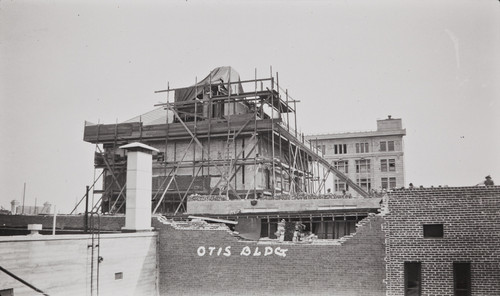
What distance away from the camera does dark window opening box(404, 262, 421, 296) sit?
15148 mm

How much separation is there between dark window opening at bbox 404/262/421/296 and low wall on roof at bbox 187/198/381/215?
4997mm

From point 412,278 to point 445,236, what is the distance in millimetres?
1852

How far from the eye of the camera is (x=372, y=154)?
63.2 metres

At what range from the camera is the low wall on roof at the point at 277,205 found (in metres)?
20.9

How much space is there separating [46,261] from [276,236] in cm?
952

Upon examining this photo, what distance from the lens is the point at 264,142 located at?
32.8 m

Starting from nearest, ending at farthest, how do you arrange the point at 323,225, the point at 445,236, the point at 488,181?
1. the point at 445,236
2. the point at 488,181
3. the point at 323,225

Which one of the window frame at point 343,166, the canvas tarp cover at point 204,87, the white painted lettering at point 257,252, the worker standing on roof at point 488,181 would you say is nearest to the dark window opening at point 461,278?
the worker standing on roof at point 488,181

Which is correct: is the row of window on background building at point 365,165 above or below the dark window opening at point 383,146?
below

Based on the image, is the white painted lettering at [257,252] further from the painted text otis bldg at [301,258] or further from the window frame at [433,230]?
the window frame at [433,230]

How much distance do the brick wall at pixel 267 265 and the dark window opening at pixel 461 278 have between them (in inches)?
93.0

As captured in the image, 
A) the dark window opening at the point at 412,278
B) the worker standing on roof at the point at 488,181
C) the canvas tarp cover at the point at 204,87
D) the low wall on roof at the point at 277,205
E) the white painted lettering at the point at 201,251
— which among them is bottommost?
the dark window opening at the point at 412,278

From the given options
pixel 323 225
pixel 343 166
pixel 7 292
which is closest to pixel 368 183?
pixel 343 166

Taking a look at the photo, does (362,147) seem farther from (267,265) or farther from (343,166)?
(267,265)
